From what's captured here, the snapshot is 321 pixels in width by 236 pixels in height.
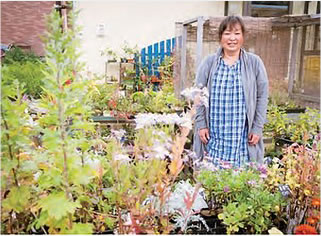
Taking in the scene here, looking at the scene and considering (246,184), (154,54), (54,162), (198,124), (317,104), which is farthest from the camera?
(154,54)

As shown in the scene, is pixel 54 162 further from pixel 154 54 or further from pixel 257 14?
pixel 257 14

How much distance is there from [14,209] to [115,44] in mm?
5309

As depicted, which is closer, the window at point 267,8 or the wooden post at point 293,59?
the wooden post at point 293,59

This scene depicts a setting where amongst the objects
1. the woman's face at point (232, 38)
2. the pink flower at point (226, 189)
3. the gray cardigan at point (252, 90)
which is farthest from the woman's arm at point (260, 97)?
the pink flower at point (226, 189)

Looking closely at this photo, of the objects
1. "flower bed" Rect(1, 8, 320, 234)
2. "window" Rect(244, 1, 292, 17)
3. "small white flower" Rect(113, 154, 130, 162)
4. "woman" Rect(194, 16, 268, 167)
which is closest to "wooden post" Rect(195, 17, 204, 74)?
"woman" Rect(194, 16, 268, 167)

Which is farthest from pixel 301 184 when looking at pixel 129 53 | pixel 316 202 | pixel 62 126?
pixel 129 53

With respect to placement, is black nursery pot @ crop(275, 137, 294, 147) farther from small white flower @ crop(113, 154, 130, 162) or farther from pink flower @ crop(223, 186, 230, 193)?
small white flower @ crop(113, 154, 130, 162)

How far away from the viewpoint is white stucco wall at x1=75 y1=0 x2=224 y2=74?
19.2 feet

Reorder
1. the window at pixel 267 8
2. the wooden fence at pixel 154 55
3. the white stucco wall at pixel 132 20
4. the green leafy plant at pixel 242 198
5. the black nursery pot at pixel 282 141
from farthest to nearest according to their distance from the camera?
the window at pixel 267 8 < the wooden fence at pixel 154 55 < the white stucco wall at pixel 132 20 < the black nursery pot at pixel 282 141 < the green leafy plant at pixel 242 198

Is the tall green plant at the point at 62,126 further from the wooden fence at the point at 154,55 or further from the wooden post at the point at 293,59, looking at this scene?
the wooden fence at the point at 154,55

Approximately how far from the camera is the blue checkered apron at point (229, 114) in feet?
7.02

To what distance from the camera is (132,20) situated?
6.04 metres

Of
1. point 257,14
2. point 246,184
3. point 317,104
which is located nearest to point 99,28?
point 257,14

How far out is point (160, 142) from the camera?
1.03 meters
